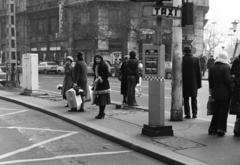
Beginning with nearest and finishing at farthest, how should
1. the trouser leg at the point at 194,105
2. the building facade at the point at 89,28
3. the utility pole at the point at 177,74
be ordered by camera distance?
the utility pole at the point at 177,74, the trouser leg at the point at 194,105, the building facade at the point at 89,28

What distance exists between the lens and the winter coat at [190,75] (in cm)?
928

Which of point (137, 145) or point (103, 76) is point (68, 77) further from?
point (137, 145)

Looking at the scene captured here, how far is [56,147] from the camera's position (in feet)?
22.7

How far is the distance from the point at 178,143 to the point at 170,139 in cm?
34

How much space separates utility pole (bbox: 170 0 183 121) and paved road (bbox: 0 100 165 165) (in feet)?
7.67

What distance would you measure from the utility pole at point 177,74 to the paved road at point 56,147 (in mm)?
2338

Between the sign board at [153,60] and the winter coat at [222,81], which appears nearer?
the winter coat at [222,81]

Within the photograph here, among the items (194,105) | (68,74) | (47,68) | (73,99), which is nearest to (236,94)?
(194,105)

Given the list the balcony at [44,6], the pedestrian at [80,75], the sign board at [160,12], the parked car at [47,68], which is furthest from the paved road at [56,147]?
the balcony at [44,6]

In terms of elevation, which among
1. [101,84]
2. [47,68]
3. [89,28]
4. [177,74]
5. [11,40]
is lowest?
[47,68]

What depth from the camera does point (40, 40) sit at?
A: 53.5 metres

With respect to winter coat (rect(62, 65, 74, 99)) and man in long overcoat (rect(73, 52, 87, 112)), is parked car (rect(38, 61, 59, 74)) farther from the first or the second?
man in long overcoat (rect(73, 52, 87, 112))

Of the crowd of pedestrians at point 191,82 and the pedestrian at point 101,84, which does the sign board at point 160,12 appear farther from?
the pedestrian at point 101,84

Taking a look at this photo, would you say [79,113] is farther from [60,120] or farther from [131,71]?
[131,71]
